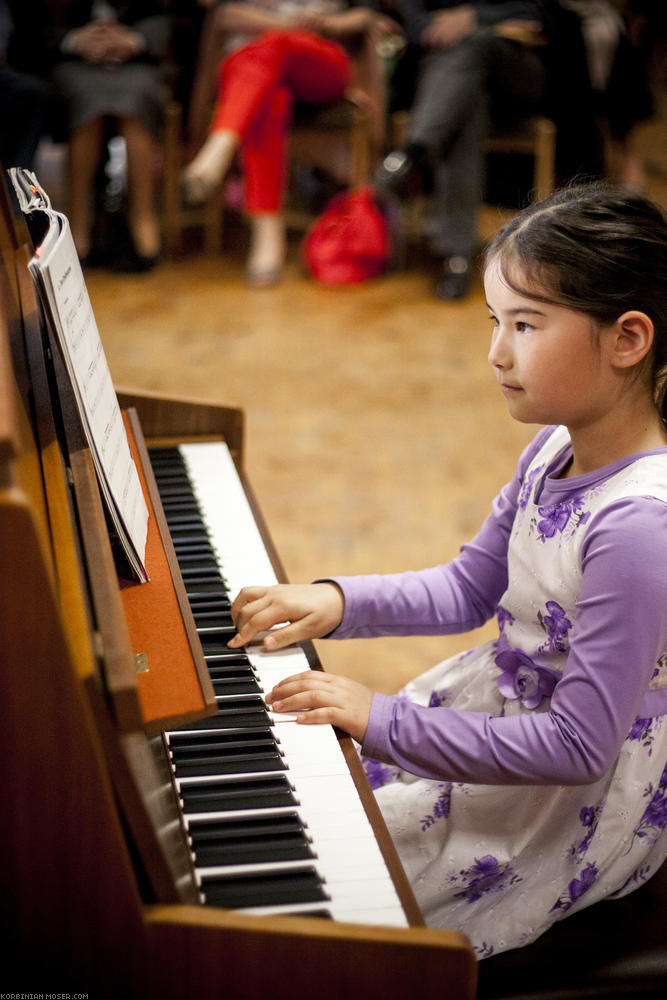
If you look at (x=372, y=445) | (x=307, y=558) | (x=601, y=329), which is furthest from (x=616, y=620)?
(x=372, y=445)

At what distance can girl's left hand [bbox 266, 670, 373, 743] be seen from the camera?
1033mm

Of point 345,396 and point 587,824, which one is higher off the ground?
point 587,824

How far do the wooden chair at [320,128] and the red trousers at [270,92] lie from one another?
8 cm

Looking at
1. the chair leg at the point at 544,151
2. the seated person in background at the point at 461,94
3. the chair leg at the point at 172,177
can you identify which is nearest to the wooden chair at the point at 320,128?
the chair leg at the point at 172,177

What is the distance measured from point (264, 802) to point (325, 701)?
0.43 ft

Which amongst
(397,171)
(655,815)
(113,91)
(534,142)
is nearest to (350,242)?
(397,171)

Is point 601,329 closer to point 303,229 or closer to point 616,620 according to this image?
point 616,620

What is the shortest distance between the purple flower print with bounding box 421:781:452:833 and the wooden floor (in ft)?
2.98

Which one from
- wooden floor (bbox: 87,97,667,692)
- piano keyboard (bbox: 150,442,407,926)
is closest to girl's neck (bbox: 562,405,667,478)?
piano keyboard (bbox: 150,442,407,926)

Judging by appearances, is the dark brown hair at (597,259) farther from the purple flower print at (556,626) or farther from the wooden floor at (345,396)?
the wooden floor at (345,396)

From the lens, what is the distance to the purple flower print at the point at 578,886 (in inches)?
41.8

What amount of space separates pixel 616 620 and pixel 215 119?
3.86 m

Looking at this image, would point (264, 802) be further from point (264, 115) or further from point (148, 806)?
point (264, 115)

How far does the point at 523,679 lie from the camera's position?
1121 millimetres
